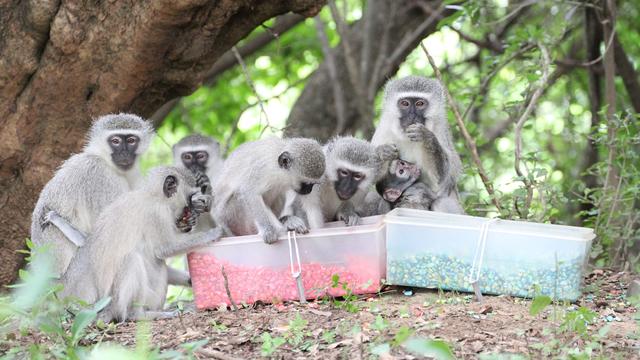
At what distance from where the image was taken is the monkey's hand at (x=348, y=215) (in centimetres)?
588

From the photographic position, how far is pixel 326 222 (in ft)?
19.9

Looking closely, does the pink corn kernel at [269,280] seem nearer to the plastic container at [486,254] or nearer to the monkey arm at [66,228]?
the plastic container at [486,254]

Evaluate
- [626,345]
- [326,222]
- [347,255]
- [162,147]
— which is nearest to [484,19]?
[326,222]

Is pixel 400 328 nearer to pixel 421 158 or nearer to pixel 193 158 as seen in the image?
pixel 421 158

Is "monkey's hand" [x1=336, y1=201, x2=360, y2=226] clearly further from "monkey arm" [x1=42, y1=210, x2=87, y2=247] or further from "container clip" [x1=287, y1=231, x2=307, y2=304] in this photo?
"monkey arm" [x1=42, y1=210, x2=87, y2=247]

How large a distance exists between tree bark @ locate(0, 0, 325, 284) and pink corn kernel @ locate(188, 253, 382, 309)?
1.71m

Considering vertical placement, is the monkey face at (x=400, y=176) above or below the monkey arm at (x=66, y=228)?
above

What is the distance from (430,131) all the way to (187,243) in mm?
1929

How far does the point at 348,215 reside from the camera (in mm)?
5973

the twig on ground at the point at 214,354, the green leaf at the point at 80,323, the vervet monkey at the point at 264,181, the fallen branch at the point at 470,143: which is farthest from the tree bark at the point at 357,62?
the green leaf at the point at 80,323

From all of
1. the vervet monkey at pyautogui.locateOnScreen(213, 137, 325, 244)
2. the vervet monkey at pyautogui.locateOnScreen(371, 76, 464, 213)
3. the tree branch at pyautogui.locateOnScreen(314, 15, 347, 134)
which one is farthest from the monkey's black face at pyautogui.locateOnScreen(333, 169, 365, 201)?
the tree branch at pyautogui.locateOnScreen(314, 15, 347, 134)

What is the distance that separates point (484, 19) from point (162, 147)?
6.04 m

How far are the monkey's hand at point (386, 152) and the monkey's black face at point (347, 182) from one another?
1.13 ft

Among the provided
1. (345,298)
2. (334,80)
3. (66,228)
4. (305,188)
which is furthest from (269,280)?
(334,80)
